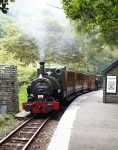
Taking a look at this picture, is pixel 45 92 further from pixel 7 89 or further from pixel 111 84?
pixel 111 84

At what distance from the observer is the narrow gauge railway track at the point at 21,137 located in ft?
46.1

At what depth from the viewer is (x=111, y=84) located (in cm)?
2872

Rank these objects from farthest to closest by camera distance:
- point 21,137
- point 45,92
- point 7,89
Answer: point 7,89, point 45,92, point 21,137

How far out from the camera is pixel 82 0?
18453mm

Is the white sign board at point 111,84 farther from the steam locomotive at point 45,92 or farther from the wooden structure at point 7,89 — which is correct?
the wooden structure at point 7,89

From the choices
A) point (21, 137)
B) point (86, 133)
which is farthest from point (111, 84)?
point (86, 133)

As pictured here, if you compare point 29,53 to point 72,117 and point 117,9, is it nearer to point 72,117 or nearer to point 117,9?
point 72,117

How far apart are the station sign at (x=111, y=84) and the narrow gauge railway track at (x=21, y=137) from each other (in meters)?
8.94

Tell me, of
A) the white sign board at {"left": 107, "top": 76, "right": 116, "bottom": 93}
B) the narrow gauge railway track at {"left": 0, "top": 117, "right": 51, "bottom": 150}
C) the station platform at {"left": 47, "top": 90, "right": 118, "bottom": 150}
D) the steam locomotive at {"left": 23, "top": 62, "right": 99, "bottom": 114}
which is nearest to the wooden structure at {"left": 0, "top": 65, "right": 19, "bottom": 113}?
the steam locomotive at {"left": 23, "top": 62, "right": 99, "bottom": 114}

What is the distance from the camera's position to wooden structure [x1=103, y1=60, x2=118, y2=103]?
28.4 m

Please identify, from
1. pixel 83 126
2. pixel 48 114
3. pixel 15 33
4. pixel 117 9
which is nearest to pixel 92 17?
pixel 48 114

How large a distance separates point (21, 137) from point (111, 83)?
13500mm

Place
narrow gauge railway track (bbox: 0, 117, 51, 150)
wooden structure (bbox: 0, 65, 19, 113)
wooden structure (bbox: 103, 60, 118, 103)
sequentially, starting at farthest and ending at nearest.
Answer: wooden structure (bbox: 103, 60, 118, 103) < wooden structure (bbox: 0, 65, 19, 113) < narrow gauge railway track (bbox: 0, 117, 51, 150)

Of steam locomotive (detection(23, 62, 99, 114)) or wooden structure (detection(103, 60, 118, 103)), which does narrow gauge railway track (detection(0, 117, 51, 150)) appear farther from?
wooden structure (detection(103, 60, 118, 103))
